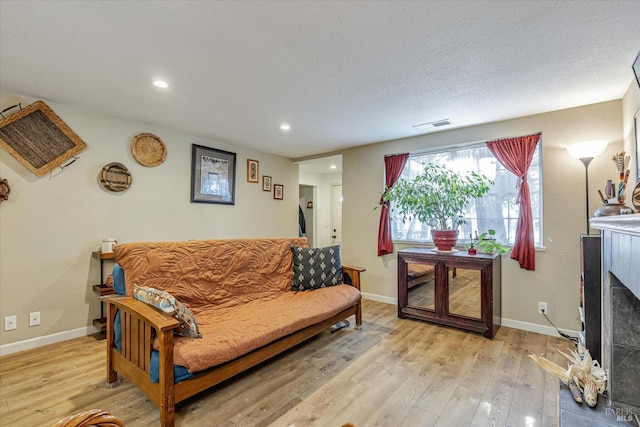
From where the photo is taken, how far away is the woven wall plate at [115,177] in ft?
10.2

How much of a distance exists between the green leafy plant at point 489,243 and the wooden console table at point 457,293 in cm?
10

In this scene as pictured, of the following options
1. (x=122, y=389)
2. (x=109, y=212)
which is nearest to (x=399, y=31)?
(x=122, y=389)

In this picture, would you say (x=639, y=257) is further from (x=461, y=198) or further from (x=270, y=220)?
(x=270, y=220)

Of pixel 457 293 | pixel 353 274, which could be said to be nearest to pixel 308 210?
pixel 353 274

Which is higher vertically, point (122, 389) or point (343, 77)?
point (343, 77)

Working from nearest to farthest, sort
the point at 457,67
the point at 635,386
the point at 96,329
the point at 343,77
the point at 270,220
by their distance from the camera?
the point at 635,386
the point at 457,67
the point at 343,77
the point at 96,329
the point at 270,220

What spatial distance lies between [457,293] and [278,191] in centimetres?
322

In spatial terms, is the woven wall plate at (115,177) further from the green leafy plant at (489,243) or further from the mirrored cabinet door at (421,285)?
the green leafy plant at (489,243)

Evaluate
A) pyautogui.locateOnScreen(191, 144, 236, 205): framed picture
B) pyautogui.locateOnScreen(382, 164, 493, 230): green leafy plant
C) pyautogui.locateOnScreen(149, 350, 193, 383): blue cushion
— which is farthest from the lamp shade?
pyautogui.locateOnScreen(191, 144, 236, 205): framed picture

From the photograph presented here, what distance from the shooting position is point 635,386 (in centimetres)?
150

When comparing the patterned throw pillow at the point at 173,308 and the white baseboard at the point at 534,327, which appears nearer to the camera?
the patterned throw pillow at the point at 173,308

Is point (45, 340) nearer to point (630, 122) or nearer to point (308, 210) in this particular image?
point (308, 210)

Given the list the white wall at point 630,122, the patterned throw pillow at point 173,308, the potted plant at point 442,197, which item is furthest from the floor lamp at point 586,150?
the patterned throw pillow at point 173,308

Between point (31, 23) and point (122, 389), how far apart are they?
92.9 inches
